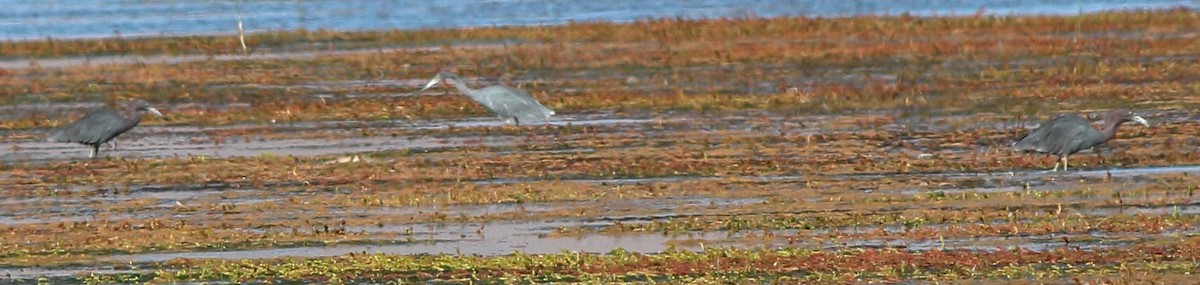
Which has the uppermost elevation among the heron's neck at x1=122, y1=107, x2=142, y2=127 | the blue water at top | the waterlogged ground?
the blue water at top

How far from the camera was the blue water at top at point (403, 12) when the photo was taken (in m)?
41.1

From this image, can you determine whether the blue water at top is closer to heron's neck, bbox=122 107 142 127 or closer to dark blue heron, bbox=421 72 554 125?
dark blue heron, bbox=421 72 554 125

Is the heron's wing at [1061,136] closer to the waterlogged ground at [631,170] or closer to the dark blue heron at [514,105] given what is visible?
Result: the waterlogged ground at [631,170]

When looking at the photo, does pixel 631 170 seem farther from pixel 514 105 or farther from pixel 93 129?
pixel 93 129

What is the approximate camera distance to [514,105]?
21875mm

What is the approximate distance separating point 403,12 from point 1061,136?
2931 cm

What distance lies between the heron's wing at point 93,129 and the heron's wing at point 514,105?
357 cm

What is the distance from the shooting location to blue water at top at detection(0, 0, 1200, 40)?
41062mm

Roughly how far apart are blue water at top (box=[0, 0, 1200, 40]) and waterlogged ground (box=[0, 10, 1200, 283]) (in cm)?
865

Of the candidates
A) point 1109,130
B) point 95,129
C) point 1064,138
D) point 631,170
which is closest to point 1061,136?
point 1064,138

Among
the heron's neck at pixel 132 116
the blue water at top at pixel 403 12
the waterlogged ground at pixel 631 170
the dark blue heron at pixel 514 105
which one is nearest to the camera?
the waterlogged ground at pixel 631 170

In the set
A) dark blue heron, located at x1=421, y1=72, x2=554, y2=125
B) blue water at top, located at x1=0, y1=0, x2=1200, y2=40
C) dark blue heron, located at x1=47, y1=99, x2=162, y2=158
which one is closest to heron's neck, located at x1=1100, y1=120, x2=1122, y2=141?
dark blue heron, located at x1=421, y1=72, x2=554, y2=125

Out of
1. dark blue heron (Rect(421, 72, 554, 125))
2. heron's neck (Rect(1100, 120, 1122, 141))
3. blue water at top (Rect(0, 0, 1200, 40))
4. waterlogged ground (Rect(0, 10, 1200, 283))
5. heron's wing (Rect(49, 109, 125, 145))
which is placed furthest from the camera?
blue water at top (Rect(0, 0, 1200, 40))

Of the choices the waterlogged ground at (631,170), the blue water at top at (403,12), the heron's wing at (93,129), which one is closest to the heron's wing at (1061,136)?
the waterlogged ground at (631,170)
